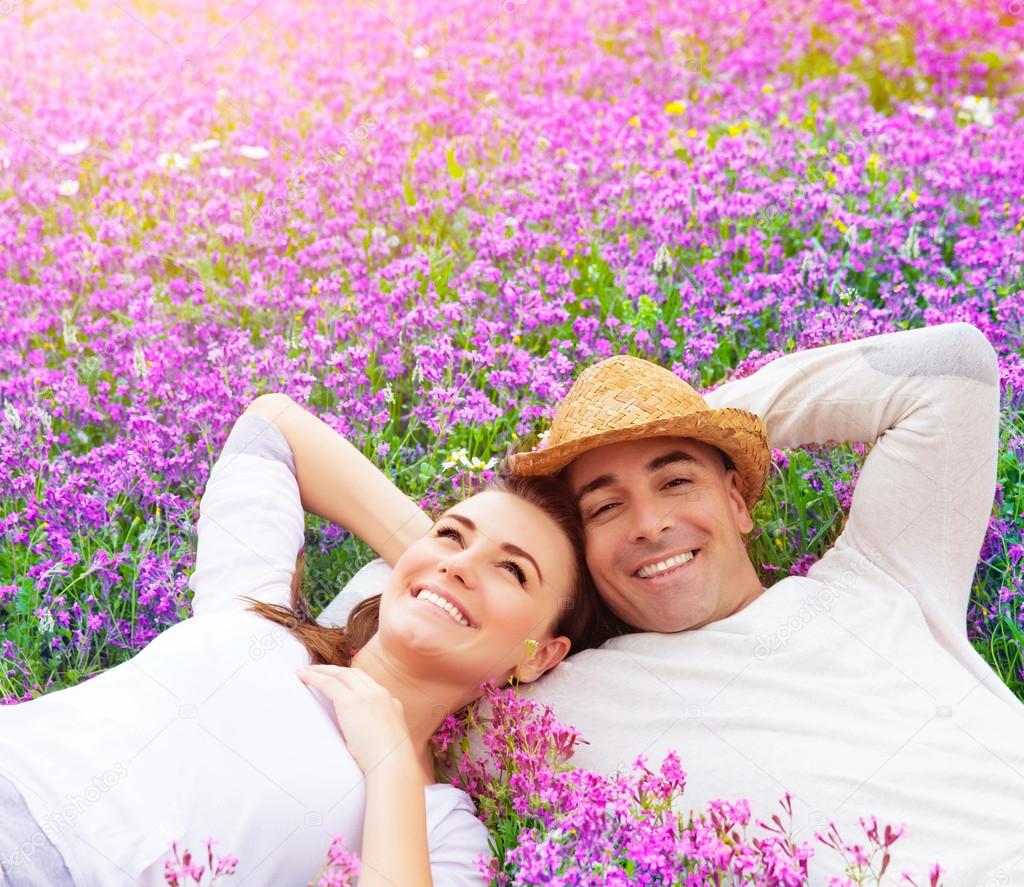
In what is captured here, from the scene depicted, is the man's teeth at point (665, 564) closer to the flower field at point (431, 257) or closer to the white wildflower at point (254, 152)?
the flower field at point (431, 257)

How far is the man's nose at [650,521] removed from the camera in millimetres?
2986

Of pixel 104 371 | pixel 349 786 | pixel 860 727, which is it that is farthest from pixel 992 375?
pixel 104 371

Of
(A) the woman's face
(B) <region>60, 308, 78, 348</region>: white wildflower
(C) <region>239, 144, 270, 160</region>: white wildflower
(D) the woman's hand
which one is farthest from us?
(C) <region>239, 144, 270, 160</region>: white wildflower

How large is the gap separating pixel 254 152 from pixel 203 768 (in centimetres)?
396

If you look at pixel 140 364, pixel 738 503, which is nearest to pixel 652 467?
pixel 738 503

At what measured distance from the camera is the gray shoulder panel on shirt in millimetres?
3430

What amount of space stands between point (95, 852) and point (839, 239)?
3606mm

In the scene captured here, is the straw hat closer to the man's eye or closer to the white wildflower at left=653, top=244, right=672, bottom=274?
the man's eye

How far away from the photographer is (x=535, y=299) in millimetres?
4418

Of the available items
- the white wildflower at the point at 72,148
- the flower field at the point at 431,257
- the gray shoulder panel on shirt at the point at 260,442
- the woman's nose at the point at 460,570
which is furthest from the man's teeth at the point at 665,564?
the white wildflower at the point at 72,148

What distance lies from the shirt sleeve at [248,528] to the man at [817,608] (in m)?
0.64

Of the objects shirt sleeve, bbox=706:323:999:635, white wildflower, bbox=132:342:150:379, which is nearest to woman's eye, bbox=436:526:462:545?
shirt sleeve, bbox=706:323:999:635

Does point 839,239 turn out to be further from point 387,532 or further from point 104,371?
point 104,371

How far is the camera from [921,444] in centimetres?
315
